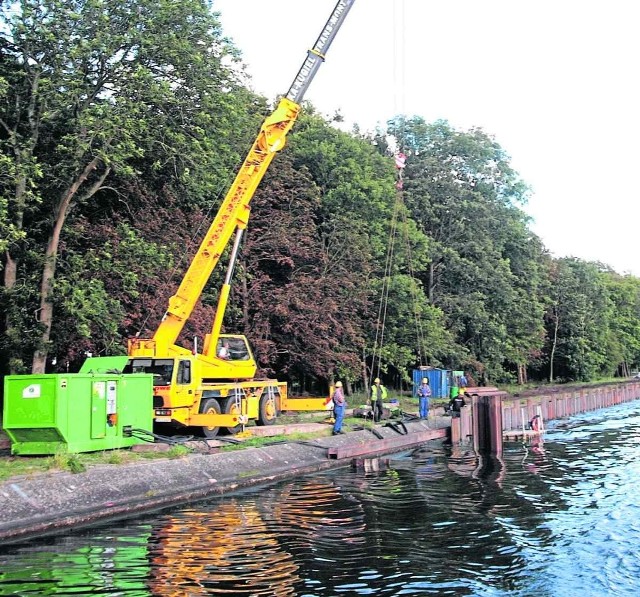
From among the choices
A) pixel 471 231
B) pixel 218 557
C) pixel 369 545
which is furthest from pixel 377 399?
pixel 471 231

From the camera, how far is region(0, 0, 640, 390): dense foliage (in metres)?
24.4

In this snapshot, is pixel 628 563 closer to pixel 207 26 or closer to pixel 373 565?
→ pixel 373 565

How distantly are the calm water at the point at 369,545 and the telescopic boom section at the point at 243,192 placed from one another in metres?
7.27

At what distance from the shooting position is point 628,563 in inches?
467

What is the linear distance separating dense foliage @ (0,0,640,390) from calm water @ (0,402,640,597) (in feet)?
37.8

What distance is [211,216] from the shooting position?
35.2 meters

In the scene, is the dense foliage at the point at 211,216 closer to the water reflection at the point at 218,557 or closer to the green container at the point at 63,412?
the green container at the point at 63,412

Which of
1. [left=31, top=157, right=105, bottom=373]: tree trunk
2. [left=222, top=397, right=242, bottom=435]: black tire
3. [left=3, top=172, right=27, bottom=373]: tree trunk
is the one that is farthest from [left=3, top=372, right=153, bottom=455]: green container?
[left=3, top=172, right=27, bottom=373]: tree trunk

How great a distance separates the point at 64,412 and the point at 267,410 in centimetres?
1103

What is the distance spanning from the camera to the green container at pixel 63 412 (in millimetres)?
17312

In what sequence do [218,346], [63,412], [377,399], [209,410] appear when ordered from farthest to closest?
[377,399] → [218,346] → [209,410] → [63,412]

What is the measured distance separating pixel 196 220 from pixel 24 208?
10164 millimetres

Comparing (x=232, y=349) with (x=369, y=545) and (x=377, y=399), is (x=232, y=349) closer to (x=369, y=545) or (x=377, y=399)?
(x=377, y=399)

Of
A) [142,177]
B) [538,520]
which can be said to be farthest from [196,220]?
[538,520]
